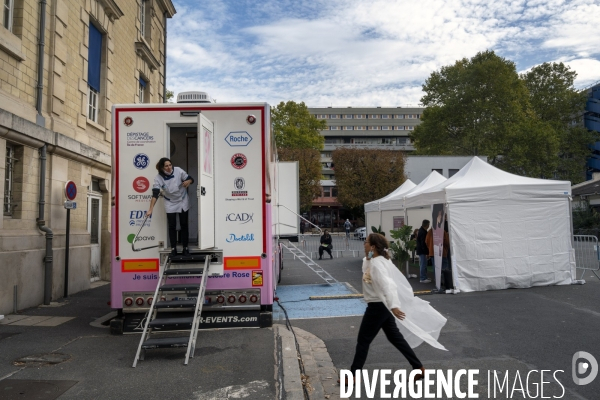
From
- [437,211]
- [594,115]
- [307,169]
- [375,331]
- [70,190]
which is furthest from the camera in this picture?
[594,115]

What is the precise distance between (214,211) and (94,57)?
29.0ft

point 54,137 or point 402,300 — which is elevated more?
point 54,137

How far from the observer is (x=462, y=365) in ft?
18.3

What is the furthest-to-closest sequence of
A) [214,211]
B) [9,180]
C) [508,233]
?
[508,233]
[9,180]
[214,211]

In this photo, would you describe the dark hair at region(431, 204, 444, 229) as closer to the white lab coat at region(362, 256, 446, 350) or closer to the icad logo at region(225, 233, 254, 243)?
the icad logo at region(225, 233, 254, 243)

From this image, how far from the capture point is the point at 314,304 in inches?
393

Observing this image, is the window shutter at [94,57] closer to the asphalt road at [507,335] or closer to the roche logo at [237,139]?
the roche logo at [237,139]

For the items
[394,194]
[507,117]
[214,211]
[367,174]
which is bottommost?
[214,211]

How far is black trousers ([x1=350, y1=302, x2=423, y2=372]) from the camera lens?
4.80 metres

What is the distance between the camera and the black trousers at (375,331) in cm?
480

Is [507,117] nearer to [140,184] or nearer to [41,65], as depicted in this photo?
[41,65]

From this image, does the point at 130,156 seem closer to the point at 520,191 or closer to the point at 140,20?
the point at 520,191

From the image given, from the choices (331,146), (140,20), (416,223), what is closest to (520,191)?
(416,223)

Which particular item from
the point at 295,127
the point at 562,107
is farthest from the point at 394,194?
the point at 562,107
